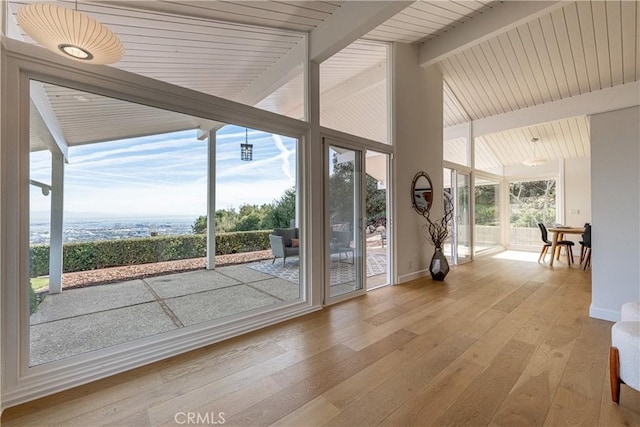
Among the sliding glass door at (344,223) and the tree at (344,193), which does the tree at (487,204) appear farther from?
the sliding glass door at (344,223)

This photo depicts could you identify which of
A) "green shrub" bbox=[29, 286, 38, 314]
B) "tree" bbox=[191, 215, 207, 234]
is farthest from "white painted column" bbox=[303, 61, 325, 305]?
"green shrub" bbox=[29, 286, 38, 314]

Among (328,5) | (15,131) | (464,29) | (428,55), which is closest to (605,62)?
(464,29)

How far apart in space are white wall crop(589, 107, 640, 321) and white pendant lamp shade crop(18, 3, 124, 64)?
14.4ft

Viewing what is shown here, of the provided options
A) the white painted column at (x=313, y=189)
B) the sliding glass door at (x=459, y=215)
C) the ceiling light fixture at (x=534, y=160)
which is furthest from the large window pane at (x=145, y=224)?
the ceiling light fixture at (x=534, y=160)

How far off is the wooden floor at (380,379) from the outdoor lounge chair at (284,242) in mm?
802

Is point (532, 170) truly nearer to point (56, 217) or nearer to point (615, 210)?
point (615, 210)

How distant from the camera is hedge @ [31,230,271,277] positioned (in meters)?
2.19

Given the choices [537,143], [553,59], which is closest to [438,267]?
[553,59]

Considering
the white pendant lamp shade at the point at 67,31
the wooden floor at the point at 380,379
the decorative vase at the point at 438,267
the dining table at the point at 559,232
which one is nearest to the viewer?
the white pendant lamp shade at the point at 67,31

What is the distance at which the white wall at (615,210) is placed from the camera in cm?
283

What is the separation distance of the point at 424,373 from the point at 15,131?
10.4ft

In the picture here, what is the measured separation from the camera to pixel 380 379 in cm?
195

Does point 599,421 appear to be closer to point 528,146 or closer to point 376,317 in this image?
point 376,317

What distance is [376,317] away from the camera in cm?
307
